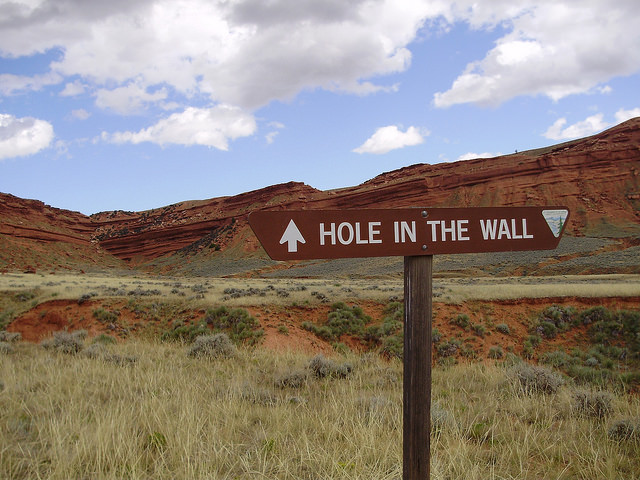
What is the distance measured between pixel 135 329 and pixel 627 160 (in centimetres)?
6872

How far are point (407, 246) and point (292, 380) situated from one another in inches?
130

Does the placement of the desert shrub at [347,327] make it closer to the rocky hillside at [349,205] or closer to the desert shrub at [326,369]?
the desert shrub at [326,369]

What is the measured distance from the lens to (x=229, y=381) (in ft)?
16.2

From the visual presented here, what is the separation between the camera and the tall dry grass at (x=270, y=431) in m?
2.74

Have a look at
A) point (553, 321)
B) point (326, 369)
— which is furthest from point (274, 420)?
point (553, 321)

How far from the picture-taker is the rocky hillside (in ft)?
186

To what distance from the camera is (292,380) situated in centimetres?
514

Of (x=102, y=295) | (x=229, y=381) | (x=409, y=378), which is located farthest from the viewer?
(x=102, y=295)

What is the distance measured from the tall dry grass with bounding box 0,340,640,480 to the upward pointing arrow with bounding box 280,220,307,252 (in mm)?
1397

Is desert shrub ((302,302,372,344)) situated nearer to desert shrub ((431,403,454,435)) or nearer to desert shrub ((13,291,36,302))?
desert shrub ((431,403,454,435))

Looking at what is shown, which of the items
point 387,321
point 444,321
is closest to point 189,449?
point 387,321

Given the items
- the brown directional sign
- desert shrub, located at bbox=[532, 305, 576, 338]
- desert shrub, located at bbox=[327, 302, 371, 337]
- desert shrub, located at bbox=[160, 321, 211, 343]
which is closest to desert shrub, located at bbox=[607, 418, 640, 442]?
the brown directional sign

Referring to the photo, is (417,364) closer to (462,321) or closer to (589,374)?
(589,374)

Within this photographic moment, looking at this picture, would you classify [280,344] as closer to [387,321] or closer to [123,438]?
[387,321]
